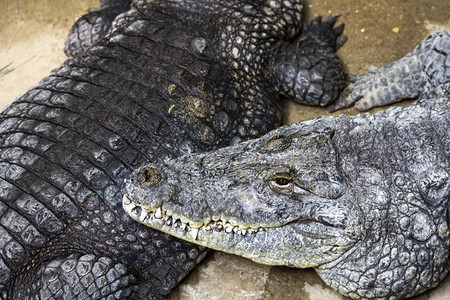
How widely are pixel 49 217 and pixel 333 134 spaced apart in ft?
5.78

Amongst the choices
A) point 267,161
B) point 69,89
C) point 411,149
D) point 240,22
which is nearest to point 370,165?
point 411,149

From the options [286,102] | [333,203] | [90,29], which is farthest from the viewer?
[90,29]

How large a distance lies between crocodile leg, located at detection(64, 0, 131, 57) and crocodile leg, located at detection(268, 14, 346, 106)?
1586 mm

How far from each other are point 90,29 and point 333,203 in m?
2.86

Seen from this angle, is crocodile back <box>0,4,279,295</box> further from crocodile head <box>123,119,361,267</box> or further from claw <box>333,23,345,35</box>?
claw <box>333,23,345,35</box>

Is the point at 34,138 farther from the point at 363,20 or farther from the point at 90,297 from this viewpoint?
the point at 363,20

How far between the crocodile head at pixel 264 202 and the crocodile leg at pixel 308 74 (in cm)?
99

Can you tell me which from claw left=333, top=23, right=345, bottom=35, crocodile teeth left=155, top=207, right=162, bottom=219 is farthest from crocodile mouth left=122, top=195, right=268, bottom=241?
A: claw left=333, top=23, right=345, bottom=35

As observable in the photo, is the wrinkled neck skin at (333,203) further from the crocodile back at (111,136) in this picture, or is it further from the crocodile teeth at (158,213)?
the crocodile back at (111,136)

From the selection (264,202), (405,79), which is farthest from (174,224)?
(405,79)

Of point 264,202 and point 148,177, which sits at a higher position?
point 148,177

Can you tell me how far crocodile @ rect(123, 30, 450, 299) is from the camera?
8.73 feet

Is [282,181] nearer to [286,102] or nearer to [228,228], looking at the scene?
[228,228]

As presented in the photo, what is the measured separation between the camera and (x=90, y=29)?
4406 mm
